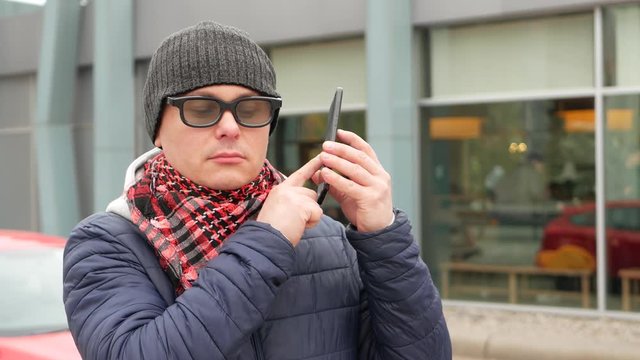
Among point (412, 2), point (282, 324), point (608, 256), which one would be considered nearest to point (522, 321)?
point (608, 256)

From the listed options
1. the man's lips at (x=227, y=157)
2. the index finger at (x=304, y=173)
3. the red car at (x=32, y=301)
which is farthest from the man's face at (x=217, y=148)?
the red car at (x=32, y=301)

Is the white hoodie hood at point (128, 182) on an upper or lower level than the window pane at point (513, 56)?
lower

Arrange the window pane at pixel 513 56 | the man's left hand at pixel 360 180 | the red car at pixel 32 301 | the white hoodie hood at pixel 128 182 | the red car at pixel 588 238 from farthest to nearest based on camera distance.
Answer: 1. the window pane at pixel 513 56
2. the red car at pixel 588 238
3. the red car at pixel 32 301
4. the white hoodie hood at pixel 128 182
5. the man's left hand at pixel 360 180

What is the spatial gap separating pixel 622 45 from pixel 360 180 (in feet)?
25.5

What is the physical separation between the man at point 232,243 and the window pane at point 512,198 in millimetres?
7560

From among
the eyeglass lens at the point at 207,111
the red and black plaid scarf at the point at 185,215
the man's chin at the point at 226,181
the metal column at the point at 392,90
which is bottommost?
the red and black plaid scarf at the point at 185,215

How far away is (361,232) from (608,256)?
25.6 feet

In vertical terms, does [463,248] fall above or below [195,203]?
below

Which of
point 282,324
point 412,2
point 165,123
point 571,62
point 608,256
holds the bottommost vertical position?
point 608,256

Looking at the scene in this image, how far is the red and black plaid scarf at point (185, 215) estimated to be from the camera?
1.54 metres

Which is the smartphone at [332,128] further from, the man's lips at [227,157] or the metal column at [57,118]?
the metal column at [57,118]

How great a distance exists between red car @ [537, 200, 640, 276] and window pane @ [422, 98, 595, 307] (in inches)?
0.5

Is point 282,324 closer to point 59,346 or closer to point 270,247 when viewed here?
point 270,247

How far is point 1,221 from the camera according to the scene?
45.0ft
